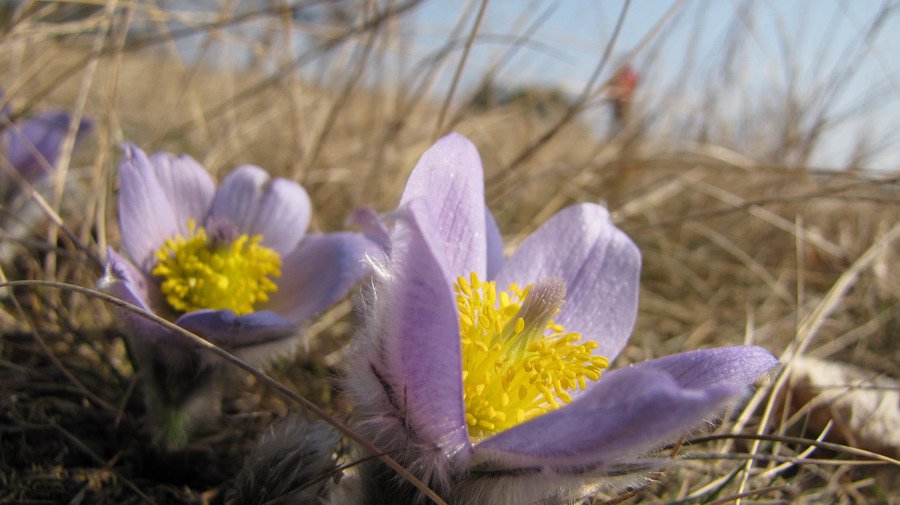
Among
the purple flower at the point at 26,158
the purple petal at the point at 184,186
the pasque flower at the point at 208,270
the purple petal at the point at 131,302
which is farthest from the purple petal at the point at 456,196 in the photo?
the purple flower at the point at 26,158

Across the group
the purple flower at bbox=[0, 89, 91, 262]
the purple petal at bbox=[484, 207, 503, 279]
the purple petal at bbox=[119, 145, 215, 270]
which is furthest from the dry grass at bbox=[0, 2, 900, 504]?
the purple petal at bbox=[484, 207, 503, 279]

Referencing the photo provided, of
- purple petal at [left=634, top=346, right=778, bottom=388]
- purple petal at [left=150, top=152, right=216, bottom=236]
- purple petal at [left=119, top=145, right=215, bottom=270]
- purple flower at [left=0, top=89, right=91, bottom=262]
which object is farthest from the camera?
purple flower at [left=0, top=89, right=91, bottom=262]

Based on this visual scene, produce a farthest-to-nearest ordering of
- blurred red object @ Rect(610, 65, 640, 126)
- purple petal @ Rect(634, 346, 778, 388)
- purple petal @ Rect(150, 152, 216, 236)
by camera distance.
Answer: blurred red object @ Rect(610, 65, 640, 126) → purple petal @ Rect(150, 152, 216, 236) → purple petal @ Rect(634, 346, 778, 388)

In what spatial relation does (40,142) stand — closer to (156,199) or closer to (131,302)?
(156,199)

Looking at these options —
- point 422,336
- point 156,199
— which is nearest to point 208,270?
point 156,199

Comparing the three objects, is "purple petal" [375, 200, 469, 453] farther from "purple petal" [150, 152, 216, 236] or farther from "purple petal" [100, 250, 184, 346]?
"purple petal" [150, 152, 216, 236]

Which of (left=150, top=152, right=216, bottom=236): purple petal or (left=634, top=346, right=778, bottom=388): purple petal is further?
(left=150, top=152, right=216, bottom=236): purple petal

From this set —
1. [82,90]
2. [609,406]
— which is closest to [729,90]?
[82,90]
